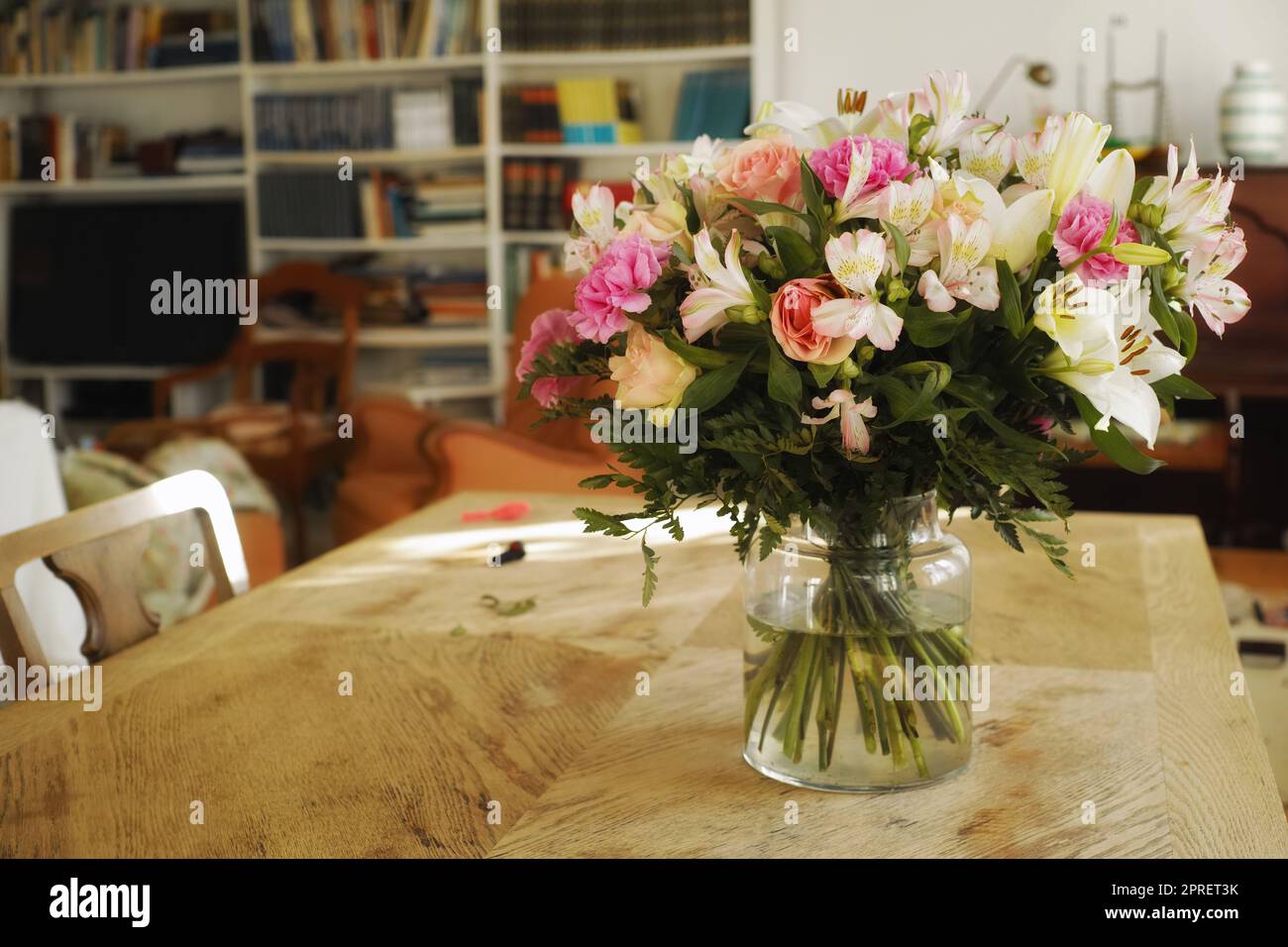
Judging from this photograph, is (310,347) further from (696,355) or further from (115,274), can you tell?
(696,355)

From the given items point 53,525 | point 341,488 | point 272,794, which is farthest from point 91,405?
point 272,794

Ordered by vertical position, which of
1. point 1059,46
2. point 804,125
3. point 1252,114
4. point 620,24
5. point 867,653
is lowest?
point 867,653

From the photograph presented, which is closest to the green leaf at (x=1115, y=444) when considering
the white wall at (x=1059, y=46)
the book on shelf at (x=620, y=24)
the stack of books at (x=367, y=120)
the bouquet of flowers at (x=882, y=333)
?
the bouquet of flowers at (x=882, y=333)

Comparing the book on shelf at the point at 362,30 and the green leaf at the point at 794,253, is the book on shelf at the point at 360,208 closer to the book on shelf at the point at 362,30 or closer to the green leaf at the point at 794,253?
the book on shelf at the point at 362,30

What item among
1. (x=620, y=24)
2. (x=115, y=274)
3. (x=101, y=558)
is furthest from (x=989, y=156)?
(x=115, y=274)

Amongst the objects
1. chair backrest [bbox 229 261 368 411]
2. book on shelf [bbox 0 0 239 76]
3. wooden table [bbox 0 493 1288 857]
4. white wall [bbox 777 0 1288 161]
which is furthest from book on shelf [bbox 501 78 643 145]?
wooden table [bbox 0 493 1288 857]

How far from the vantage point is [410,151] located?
462 centimetres

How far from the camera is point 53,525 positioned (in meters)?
1.28

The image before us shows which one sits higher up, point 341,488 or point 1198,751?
point 1198,751

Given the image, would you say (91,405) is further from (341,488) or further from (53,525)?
(53,525)

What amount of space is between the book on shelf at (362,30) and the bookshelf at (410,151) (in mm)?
41

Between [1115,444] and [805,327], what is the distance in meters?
0.23

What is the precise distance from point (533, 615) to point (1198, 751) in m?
0.68

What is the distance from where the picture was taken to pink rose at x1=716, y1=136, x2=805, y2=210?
882 mm
